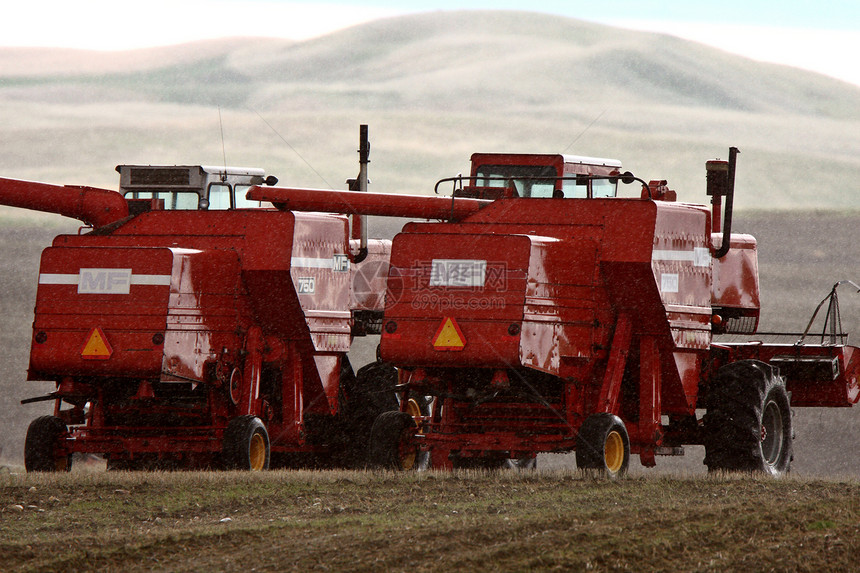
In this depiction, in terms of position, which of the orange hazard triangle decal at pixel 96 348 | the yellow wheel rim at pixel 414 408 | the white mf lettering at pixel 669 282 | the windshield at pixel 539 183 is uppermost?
the windshield at pixel 539 183

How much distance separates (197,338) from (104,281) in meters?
1.21

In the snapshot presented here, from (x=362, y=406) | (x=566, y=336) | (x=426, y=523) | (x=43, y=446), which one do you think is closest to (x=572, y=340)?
(x=566, y=336)

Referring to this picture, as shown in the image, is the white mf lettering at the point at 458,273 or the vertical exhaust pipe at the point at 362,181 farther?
the vertical exhaust pipe at the point at 362,181

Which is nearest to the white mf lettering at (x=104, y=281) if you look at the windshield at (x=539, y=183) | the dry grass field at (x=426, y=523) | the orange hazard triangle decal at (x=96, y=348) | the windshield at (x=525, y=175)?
the orange hazard triangle decal at (x=96, y=348)

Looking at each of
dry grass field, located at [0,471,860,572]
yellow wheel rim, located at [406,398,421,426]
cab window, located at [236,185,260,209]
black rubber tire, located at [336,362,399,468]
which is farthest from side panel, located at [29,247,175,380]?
cab window, located at [236,185,260,209]

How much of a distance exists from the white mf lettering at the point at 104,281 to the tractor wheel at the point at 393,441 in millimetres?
3182

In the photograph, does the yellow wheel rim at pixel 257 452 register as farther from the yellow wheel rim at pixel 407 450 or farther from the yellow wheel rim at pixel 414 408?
the yellow wheel rim at pixel 414 408

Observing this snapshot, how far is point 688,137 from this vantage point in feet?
363

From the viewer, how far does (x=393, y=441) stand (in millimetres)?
17312

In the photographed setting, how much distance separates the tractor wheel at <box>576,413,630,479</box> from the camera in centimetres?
1603

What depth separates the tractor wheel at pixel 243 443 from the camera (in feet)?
57.6

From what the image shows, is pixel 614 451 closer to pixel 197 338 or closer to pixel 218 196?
pixel 197 338

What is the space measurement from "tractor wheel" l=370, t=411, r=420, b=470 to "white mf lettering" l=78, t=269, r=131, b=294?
3182 millimetres

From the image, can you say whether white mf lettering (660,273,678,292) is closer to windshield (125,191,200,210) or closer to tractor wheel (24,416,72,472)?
tractor wheel (24,416,72,472)
